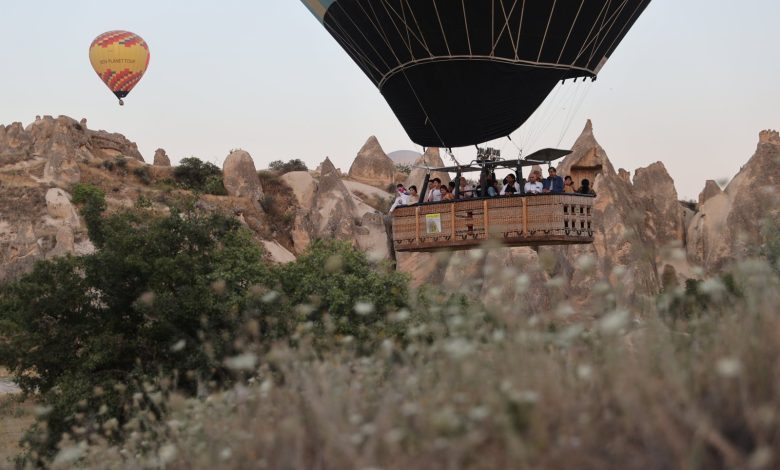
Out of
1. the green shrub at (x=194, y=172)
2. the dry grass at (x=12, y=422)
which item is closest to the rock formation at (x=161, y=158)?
the green shrub at (x=194, y=172)

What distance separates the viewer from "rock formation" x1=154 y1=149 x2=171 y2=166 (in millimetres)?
69875

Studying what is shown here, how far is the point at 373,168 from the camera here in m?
63.3

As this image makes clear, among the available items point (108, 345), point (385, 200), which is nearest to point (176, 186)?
point (385, 200)

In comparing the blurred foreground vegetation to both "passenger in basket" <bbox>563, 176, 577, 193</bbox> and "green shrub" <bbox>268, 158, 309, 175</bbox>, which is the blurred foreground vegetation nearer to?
"passenger in basket" <bbox>563, 176, 577, 193</bbox>

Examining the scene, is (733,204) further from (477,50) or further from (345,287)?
(477,50)

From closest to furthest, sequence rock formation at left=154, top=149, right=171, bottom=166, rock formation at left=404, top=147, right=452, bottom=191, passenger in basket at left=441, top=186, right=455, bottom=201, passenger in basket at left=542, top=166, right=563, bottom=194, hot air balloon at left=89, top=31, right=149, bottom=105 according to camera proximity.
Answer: passenger in basket at left=542, top=166, right=563, bottom=194
passenger in basket at left=441, top=186, right=455, bottom=201
rock formation at left=404, top=147, right=452, bottom=191
hot air balloon at left=89, top=31, right=149, bottom=105
rock formation at left=154, top=149, right=171, bottom=166

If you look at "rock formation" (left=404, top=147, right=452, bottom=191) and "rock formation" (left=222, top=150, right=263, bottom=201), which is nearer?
"rock formation" (left=404, top=147, right=452, bottom=191)

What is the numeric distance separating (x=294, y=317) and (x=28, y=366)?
4.70 meters

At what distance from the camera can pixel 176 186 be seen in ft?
203

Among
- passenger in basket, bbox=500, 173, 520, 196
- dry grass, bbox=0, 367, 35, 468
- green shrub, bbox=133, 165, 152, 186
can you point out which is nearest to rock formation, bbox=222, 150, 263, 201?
green shrub, bbox=133, 165, 152, 186

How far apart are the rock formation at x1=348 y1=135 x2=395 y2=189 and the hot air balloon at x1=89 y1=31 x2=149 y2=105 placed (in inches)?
630

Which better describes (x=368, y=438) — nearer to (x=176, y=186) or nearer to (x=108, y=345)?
(x=108, y=345)

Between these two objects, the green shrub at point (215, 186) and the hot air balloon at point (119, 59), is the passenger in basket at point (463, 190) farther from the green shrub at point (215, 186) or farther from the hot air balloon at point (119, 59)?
the green shrub at point (215, 186)

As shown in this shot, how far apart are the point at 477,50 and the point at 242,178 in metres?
40.7
